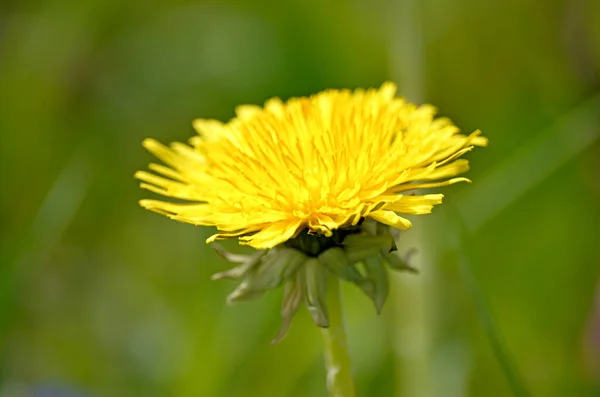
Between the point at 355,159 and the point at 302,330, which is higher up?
the point at 355,159

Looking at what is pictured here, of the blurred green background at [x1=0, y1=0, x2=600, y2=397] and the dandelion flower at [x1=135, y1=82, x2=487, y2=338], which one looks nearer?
the dandelion flower at [x1=135, y1=82, x2=487, y2=338]

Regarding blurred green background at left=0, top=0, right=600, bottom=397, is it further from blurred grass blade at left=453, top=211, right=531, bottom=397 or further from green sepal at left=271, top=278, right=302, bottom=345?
green sepal at left=271, top=278, right=302, bottom=345

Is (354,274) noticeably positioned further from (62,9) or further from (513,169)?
(62,9)

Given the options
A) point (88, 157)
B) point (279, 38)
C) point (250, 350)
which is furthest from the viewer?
point (279, 38)

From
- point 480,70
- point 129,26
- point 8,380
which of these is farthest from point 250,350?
point 129,26

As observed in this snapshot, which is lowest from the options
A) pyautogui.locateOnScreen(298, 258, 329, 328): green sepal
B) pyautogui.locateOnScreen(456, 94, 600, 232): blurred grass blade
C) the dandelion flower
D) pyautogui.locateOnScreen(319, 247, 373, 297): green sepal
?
pyautogui.locateOnScreen(298, 258, 329, 328): green sepal

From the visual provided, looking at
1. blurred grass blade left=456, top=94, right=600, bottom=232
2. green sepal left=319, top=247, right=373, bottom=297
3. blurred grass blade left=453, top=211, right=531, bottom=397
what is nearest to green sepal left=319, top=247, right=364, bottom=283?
green sepal left=319, top=247, right=373, bottom=297
